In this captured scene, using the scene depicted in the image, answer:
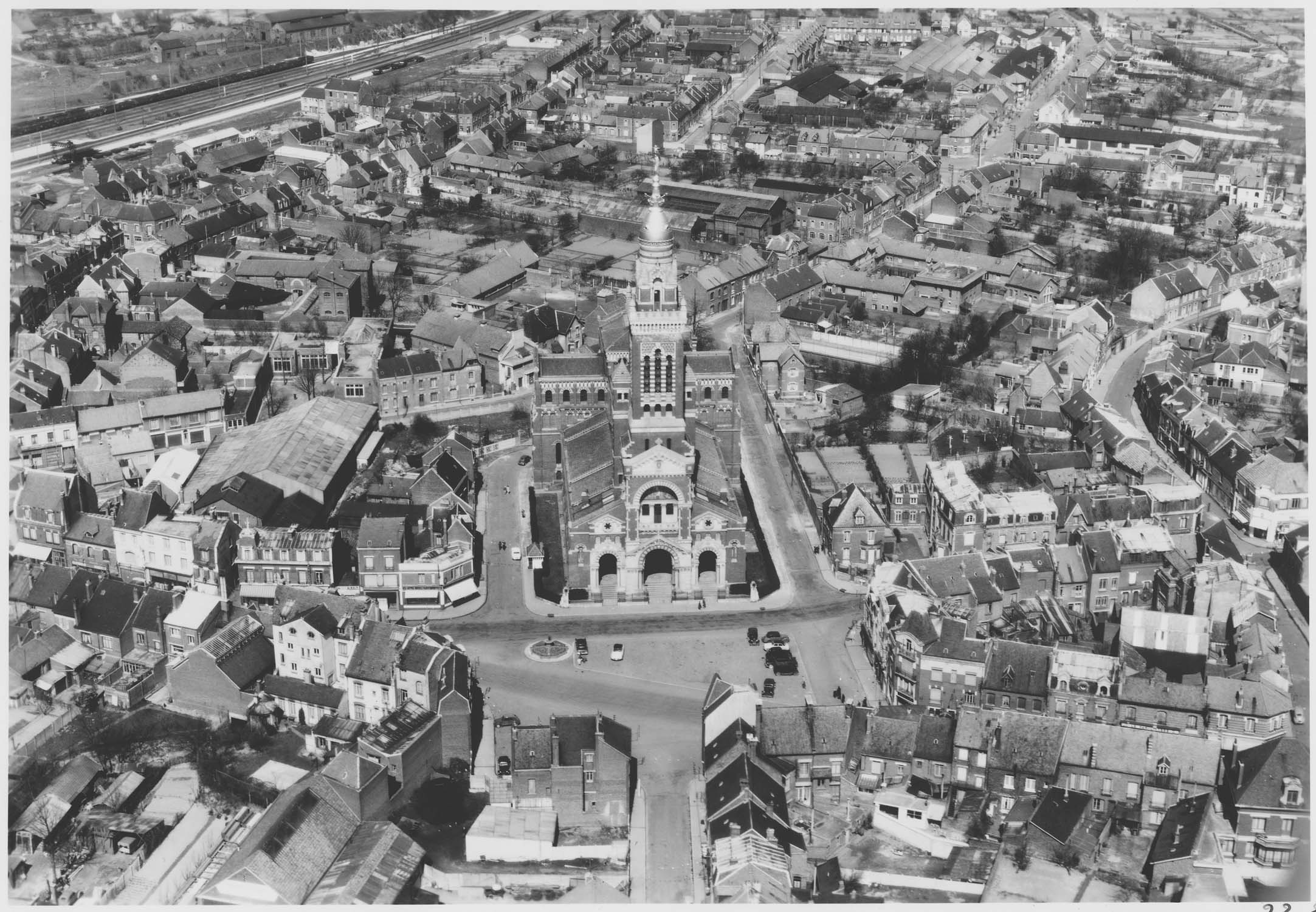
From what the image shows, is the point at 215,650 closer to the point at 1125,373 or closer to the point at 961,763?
the point at 961,763

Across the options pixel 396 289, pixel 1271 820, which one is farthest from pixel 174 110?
pixel 1271 820

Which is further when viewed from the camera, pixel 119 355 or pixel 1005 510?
pixel 119 355

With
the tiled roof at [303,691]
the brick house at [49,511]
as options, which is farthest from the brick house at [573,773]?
the brick house at [49,511]

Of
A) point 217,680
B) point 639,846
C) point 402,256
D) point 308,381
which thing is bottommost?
point 402,256

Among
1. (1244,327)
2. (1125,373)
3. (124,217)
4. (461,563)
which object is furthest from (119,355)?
(1244,327)

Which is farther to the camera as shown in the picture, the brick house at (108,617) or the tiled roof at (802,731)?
the brick house at (108,617)

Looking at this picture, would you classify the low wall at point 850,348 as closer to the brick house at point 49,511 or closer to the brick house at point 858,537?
the brick house at point 858,537

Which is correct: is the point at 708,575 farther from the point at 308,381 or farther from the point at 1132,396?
the point at 1132,396
